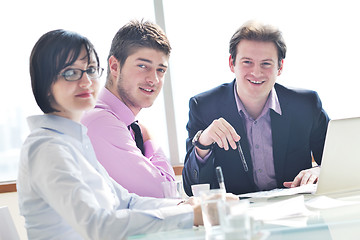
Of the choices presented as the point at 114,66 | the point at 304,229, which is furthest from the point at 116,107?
the point at 304,229

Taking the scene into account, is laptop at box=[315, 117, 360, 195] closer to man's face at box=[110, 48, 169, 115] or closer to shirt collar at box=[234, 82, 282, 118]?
shirt collar at box=[234, 82, 282, 118]

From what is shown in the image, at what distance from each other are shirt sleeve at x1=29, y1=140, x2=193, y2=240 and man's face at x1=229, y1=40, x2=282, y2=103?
1.26 metres

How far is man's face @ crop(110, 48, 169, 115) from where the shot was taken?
2.25 m

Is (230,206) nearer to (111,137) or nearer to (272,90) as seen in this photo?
(111,137)

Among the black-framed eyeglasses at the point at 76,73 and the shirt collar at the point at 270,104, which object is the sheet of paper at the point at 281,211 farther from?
the shirt collar at the point at 270,104

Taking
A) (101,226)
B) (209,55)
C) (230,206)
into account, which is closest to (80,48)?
(101,226)

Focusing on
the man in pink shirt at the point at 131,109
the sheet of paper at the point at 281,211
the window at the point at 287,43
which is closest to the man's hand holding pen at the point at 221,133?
the man in pink shirt at the point at 131,109

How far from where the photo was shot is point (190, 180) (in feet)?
7.65

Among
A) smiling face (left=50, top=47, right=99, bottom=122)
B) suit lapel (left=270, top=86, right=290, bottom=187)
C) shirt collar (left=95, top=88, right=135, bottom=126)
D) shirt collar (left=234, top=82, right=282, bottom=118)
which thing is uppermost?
smiling face (left=50, top=47, right=99, bottom=122)

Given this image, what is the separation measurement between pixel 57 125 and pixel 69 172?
24cm

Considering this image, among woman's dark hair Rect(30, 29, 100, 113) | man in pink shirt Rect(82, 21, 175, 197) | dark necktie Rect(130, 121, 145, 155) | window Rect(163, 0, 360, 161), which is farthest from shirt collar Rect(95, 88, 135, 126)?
window Rect(163, 0, 360, 161)

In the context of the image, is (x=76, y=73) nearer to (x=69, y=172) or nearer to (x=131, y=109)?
(x=69, y=172)

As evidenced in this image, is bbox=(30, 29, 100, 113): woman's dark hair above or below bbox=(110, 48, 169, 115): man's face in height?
above

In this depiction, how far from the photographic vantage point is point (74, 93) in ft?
4.91
